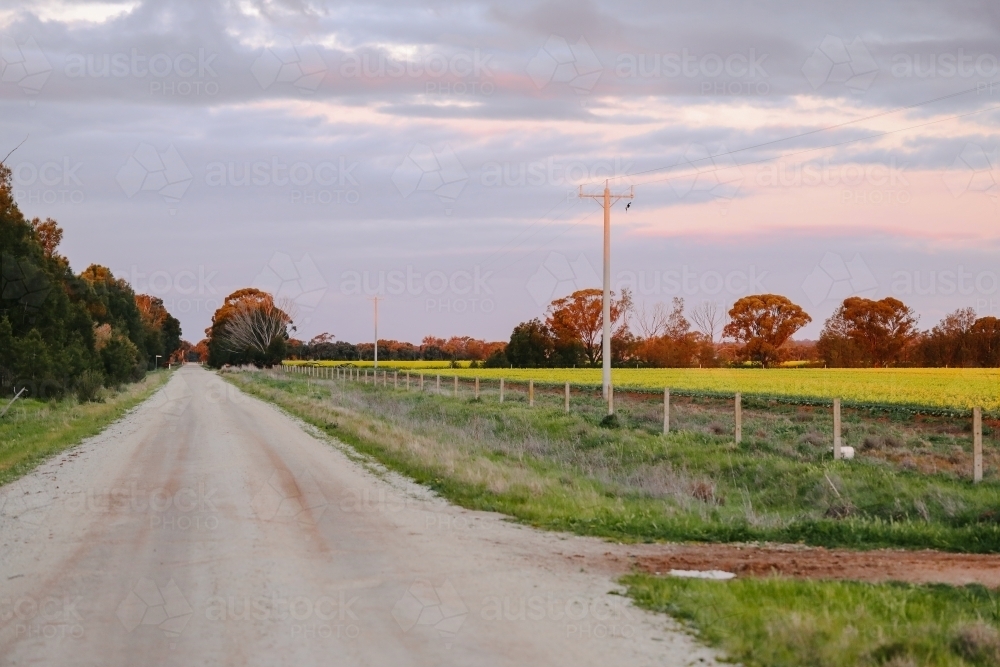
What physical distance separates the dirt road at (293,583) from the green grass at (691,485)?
1271mm

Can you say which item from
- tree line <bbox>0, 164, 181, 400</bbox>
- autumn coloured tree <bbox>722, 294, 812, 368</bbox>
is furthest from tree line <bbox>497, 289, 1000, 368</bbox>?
tree line <bbox>0, 164, 181, 400</bbox>

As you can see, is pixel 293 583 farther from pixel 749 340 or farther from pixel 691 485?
pixel 749 340

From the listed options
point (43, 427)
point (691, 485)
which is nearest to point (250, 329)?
point (43, 427)

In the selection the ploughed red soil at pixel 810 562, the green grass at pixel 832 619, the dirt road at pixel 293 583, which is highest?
the green grass at pixel 832 619

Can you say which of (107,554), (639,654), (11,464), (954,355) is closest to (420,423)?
(11,464)

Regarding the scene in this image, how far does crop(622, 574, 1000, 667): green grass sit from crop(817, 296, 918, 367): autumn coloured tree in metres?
94.2

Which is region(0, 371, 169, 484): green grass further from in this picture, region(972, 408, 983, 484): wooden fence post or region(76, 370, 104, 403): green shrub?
region(972, 408, 983, 484): wooden fence post

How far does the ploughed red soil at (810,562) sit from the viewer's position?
9078mm

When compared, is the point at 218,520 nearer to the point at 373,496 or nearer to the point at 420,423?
the point at 373,496

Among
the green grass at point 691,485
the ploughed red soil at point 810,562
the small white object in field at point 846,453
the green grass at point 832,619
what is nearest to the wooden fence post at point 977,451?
the green grass at point 691,485

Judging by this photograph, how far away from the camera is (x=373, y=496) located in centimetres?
1379

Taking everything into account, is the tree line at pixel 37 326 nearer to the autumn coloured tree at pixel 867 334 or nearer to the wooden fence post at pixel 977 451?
the wooden fence post at pixel 977 451

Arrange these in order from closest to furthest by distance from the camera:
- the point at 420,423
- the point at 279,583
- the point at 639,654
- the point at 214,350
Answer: the point at 639,654, the point at 279,583, the point at 420,423, the point at 214,350

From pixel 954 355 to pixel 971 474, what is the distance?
81.9 metres
